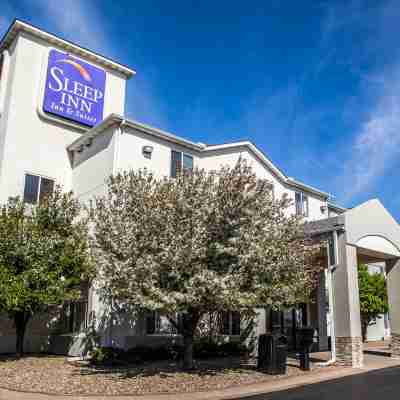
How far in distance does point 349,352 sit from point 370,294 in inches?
472

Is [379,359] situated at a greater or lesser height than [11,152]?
lesser

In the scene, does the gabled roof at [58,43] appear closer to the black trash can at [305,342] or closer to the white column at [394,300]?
the white column at [394,300]

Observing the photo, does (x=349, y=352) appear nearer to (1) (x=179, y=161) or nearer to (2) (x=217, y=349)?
(2) (x=217, y=349)

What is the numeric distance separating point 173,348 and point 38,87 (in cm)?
1361

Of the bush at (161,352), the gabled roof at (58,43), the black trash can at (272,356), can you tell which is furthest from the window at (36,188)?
the black trash can at (272,356)

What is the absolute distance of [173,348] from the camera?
1647 centimetres

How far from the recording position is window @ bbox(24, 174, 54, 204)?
19484mm

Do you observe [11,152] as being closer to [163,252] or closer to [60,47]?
[60,47]

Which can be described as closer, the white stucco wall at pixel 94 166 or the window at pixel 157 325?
the window at pixel 157 325

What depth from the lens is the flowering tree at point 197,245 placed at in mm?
11070

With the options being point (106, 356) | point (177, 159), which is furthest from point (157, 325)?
point (177, 159)

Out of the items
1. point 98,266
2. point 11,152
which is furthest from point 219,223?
point 11,152

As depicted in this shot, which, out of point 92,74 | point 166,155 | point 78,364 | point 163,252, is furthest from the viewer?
point 92,74

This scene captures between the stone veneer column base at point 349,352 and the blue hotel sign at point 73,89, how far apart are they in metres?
15.1
